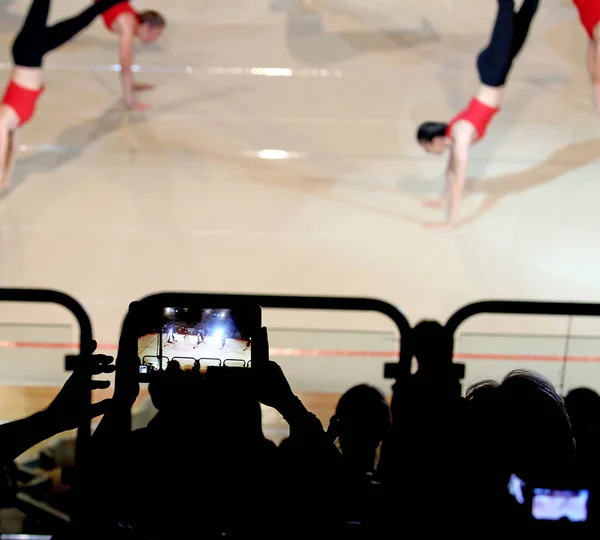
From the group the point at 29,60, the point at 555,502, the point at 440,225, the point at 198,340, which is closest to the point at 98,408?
the point at 198,340

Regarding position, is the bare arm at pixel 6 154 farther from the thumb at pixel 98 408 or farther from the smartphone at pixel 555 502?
the smartphone at pixel 555 502

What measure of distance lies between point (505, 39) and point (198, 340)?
2.31m

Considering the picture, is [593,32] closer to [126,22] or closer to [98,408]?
[126,22]

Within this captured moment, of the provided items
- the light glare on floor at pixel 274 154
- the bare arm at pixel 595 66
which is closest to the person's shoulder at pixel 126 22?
the light glare on floor at pixel 274 154

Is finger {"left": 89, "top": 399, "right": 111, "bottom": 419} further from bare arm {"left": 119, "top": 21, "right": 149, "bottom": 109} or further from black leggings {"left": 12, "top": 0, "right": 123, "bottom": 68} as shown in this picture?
bare arm {"left": 119, "top": 21, "right": 149, "bottom": 109}

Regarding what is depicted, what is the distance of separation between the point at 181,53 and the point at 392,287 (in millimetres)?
1730

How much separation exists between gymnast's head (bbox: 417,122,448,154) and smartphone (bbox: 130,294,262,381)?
7.18ft

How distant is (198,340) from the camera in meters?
0.79

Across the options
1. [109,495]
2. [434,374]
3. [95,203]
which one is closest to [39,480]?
[109,495]

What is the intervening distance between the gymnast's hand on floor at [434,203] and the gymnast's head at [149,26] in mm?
1643

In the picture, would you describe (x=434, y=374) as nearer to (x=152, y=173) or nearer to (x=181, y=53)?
(x=152, y=173)

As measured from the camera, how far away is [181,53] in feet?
10.1

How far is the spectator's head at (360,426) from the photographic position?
101 centimetres

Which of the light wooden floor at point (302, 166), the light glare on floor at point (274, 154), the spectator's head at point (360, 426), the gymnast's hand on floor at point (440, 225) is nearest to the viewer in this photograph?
the spectator's head at point (360, 426)
